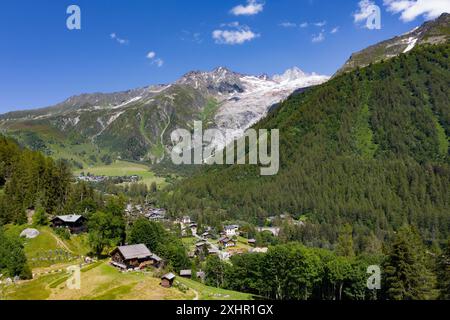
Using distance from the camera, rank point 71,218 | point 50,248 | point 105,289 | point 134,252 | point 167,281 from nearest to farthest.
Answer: point 105,289
point 167,281
point 134,252
point 50,248
point 71,218

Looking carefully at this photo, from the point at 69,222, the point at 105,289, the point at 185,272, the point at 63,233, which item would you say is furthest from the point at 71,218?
the point at 105,289

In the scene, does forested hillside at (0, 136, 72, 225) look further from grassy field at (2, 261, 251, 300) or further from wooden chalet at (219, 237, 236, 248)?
wooden chalet at (219, 237, 236, 248)

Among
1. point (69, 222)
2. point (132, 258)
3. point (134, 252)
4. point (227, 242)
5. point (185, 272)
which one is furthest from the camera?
point (227, 242)

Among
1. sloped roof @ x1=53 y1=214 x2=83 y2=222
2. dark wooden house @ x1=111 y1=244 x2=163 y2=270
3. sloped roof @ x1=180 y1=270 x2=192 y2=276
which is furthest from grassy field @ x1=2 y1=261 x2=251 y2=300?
sloped roof @ x1=53 y1=214 x2=83 y2=222

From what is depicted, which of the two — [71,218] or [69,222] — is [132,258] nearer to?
[69,222]
